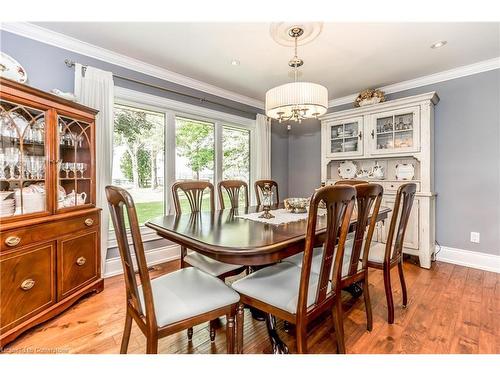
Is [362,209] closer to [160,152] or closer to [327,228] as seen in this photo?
[327,228]

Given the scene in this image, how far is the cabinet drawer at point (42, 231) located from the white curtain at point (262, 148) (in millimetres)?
2405

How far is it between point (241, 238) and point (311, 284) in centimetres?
48

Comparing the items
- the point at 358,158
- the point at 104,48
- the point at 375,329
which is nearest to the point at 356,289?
the point at 375,329

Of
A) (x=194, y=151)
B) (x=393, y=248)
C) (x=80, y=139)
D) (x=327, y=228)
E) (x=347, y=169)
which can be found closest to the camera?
(x=327, y=228)

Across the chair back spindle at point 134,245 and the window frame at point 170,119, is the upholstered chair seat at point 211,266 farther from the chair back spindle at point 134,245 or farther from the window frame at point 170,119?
the window frame at point 170,119

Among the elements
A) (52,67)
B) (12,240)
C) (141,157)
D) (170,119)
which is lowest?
(12,240)

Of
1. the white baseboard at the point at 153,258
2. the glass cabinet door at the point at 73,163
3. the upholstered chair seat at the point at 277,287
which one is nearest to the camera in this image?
the upholstered chair seat at the point at 277,287

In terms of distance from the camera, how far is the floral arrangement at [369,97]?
329cm

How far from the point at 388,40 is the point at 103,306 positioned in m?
3.40

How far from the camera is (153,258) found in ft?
9.61

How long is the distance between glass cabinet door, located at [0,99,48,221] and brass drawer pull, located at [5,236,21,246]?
16cm

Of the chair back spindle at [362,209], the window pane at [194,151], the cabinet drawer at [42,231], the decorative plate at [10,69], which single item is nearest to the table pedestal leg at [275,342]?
the chair back spindle at [362,209]

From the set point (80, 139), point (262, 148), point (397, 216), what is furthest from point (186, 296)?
point (262, 148)

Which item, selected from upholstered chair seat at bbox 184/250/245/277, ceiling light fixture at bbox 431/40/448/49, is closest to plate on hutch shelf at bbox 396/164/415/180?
ceiling light fixture at bbox 431/40/448/49
